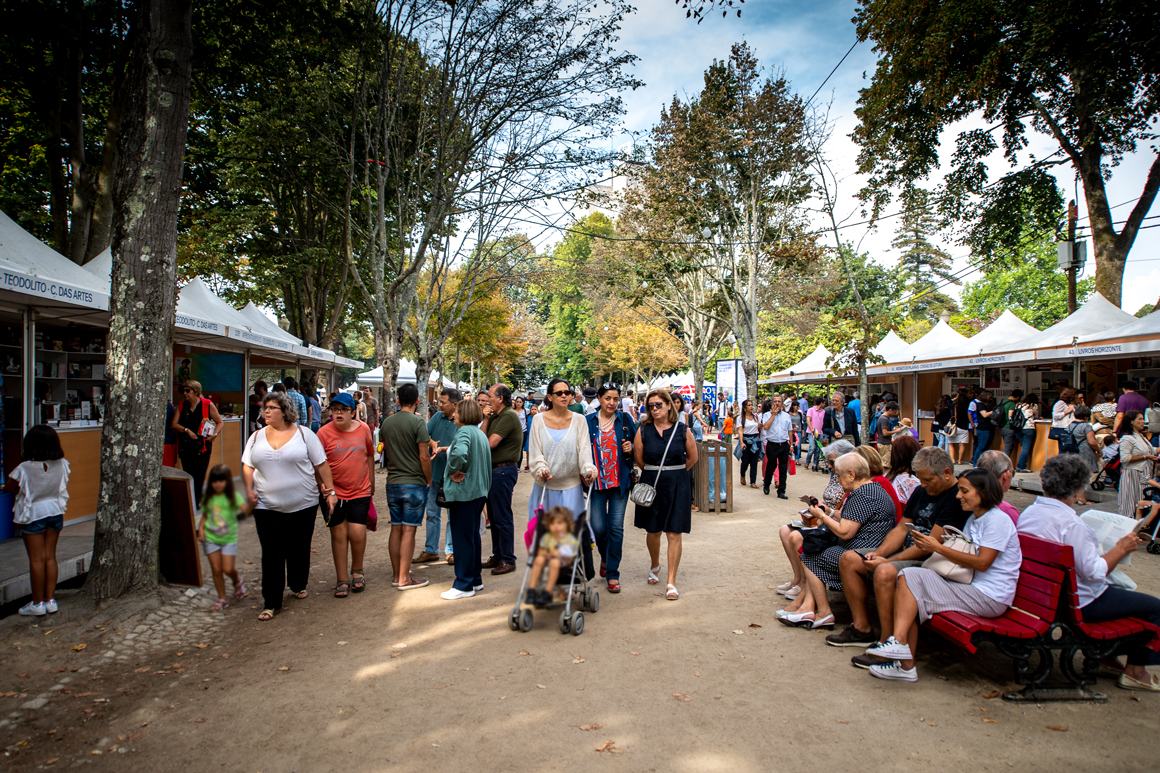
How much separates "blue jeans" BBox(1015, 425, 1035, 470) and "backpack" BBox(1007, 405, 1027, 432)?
0.09 metres

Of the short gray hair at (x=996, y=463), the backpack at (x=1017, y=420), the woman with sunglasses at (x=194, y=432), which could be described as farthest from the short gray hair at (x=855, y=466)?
the backpack at (x=1017, y=420)

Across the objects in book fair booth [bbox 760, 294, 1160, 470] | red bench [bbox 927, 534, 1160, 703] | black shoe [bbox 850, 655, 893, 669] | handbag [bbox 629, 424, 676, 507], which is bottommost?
black shoe [bbox 850, 655, 893, 669]

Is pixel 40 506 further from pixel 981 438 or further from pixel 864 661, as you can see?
pixel 981 438

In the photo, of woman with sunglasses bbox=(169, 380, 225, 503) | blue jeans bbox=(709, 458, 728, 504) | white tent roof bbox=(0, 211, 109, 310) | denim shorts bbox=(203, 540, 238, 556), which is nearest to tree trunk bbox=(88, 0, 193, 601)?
woman with sunglasses bbox=(169, 380, 225, 503)

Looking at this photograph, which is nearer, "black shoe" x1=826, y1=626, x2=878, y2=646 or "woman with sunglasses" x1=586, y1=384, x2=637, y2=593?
"black shoe" x1=826, y1=626, x2=878, y2=646

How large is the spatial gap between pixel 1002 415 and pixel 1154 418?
466cm

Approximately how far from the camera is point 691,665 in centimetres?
417

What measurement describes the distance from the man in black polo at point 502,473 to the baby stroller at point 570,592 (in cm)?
109

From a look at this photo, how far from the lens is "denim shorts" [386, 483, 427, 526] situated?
5691 mm

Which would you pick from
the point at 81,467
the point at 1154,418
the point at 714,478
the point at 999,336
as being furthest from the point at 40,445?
the point at 999,336

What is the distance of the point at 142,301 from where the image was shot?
4992 millimetres

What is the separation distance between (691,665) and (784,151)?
18.6 meters

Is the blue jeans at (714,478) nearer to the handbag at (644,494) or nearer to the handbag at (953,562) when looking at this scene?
the handbag at (644,494)

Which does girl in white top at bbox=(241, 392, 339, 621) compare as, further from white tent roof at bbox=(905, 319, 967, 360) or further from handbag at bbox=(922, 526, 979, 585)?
white tent roof at bbox=(905, 319, 967, 360)
